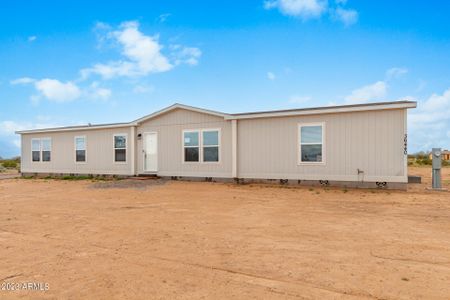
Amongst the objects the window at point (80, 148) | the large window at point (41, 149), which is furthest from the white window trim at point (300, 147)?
the large window at point (41, 149)

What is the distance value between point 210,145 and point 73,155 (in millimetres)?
8951

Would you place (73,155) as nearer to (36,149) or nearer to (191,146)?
(36,149)

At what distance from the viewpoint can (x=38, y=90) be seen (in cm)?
2248

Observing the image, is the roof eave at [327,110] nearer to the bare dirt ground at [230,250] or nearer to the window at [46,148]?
the bare dirt ground at [230,250]

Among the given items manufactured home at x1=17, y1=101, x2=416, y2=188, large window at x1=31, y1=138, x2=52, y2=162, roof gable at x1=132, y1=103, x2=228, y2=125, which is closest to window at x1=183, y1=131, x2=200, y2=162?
manufactured home at x1=17, y1=101, x2=416, y2=188

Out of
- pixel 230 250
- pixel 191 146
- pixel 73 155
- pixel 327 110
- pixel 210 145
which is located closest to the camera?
pixel 230 250

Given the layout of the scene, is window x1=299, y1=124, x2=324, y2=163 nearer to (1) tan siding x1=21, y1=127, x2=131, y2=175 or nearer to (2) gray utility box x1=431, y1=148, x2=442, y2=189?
(2) gray utility box x1=431, y1=148, x2=442, y2=189

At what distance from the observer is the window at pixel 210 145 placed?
13898 millimetres

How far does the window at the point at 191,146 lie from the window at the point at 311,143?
15.4ft

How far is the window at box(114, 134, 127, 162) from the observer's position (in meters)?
16.4

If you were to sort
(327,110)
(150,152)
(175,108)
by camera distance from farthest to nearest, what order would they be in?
(150,152), (175,108), (327,110)

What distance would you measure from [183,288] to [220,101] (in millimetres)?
19617

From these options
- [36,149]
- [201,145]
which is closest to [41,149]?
[36,149]

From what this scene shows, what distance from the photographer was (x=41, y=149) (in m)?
19.3
